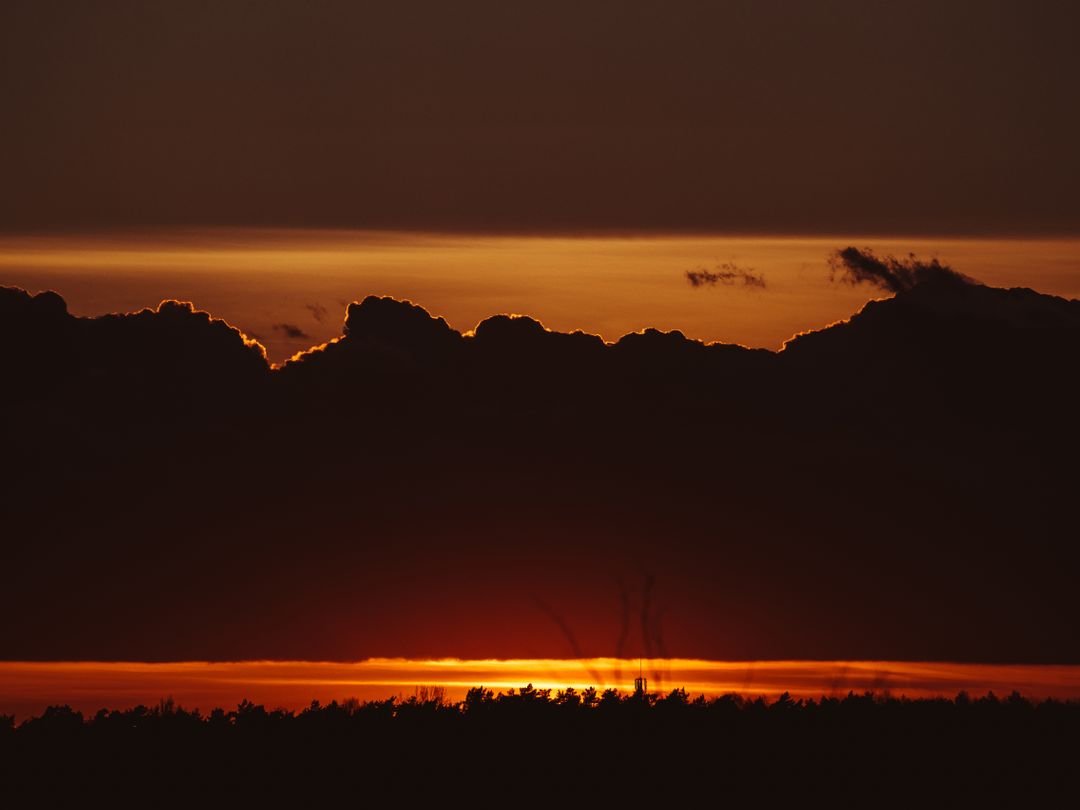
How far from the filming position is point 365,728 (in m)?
120

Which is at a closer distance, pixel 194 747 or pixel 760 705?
pixel 194 747

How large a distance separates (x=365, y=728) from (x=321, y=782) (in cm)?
951

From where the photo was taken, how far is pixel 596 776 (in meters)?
110

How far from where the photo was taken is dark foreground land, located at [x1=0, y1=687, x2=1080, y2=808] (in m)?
108

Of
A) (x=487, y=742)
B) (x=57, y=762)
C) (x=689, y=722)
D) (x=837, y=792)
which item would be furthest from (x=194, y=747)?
(x=837, y=792)

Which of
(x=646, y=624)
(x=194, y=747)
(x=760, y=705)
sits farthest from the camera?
(x=760, y=705)

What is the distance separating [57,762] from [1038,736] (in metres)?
57.2

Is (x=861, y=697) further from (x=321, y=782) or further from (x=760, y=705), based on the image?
(x=321, y=782)

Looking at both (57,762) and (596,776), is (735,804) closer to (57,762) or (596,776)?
(596,776)

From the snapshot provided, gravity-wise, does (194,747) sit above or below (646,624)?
below

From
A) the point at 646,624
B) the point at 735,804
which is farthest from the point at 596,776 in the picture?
the point at 646,624

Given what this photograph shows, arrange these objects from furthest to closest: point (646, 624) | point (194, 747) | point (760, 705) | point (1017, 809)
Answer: point (760, 705), point (194, 747), point (1017, 809), point (646, 624)

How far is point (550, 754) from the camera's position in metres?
114

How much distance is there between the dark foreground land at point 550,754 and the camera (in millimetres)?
108500
